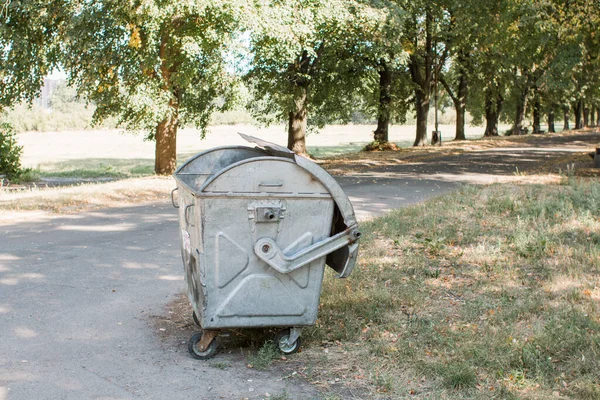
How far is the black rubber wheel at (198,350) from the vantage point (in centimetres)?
491

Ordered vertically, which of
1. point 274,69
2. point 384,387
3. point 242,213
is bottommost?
point 384,387

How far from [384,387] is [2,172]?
2083cm

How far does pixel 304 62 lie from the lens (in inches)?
933

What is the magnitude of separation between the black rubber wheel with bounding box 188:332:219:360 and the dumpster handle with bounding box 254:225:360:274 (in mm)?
794

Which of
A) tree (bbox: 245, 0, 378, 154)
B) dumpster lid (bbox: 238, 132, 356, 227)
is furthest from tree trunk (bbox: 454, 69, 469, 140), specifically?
dumpster lid (bbox: 238, 132, 356, 227)

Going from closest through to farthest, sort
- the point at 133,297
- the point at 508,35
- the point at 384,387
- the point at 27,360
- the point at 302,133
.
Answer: the point at 384,387 < the point at 27,360 < the point at 133,297 < the point at 508,35 < the point at 302,133

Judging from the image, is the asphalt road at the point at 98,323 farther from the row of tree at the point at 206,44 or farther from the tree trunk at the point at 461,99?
the tree trunk at the point at 461,99

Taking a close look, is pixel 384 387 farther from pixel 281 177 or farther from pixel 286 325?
pixel 281 177

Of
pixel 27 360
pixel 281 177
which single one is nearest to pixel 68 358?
pixel 27 360

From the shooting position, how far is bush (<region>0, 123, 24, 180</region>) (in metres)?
22.2

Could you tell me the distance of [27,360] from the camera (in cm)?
471

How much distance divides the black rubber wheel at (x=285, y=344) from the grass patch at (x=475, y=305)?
0.28 metres

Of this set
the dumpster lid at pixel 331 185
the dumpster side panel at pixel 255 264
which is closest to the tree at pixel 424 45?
the dumpster lid at pixel 331 185

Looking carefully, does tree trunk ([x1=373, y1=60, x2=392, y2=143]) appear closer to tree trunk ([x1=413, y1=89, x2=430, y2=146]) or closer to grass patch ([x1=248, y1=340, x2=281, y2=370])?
tree trunk ([x1=413, y1=89, x2=430, y2=146])
